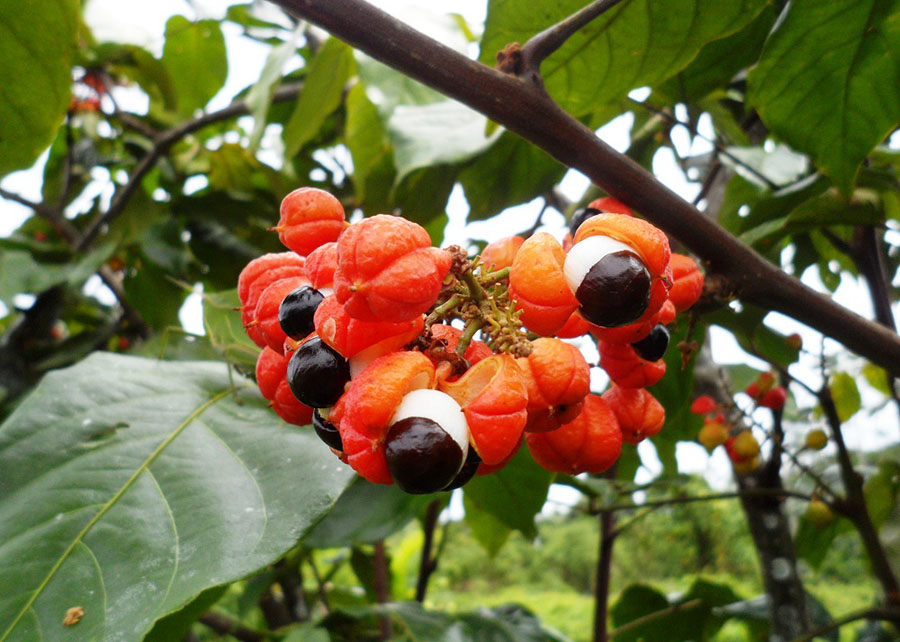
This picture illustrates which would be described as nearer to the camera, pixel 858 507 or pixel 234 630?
pixel 858 507

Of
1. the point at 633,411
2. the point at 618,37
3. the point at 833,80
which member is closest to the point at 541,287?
the point at 633,411

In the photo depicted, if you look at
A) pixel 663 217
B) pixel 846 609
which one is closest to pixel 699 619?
pixel 663 217

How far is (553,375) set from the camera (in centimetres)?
73

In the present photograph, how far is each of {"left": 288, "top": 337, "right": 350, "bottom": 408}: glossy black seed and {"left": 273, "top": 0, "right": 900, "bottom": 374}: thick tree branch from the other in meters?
0.32

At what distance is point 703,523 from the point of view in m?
7.53

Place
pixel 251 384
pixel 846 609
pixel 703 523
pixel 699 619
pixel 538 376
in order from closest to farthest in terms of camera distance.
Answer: pixel 538 376 → pixel 251 384 → pixel 699 619 → pixel 846 609 → pixel 703 523

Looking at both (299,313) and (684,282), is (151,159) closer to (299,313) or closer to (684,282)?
(299,313)

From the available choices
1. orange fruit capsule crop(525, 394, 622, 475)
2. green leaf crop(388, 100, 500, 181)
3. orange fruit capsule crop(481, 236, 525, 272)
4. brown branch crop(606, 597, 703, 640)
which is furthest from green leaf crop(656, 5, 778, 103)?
brown branch crop(606, 597, 703, 640)

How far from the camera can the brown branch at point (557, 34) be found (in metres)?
0.81

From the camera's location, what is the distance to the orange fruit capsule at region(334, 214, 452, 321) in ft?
2.20

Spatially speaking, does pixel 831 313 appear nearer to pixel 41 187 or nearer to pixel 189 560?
pixel 189 560

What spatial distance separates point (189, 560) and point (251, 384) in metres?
0.51

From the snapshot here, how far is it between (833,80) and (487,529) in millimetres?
1481

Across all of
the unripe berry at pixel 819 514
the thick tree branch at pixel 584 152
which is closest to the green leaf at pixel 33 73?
the thick tree branch at pixel 584 152
